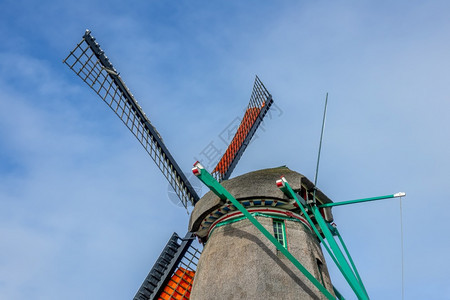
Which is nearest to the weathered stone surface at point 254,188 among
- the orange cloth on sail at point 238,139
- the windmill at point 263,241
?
the windmill at point 263,241

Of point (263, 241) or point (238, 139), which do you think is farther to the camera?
point (238, 139)

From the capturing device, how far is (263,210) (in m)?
8.32

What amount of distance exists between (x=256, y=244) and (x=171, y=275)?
4.18m

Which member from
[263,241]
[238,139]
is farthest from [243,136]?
[263,241]

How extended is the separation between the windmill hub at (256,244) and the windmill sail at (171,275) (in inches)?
79.8

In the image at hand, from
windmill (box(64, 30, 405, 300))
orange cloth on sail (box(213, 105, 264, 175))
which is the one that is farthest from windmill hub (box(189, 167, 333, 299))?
orange cloth on sail (box(213, 105, 264, 175))

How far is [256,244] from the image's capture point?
7652mm

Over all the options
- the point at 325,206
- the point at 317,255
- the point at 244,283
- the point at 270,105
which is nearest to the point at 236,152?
the point at 270,105

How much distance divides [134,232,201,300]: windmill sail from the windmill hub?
6.65 ft

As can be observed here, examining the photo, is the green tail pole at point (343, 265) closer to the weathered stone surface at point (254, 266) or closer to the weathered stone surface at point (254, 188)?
the weathered stone surface at point (254, 188)

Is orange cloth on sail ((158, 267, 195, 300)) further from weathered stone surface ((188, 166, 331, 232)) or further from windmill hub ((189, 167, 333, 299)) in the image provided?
weathered stone surface ((188, 166, 331, 232))

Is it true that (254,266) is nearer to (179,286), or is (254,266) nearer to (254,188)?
(254,188)

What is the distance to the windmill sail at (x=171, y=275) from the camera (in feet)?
35.0

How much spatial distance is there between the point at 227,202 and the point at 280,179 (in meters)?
1.08
